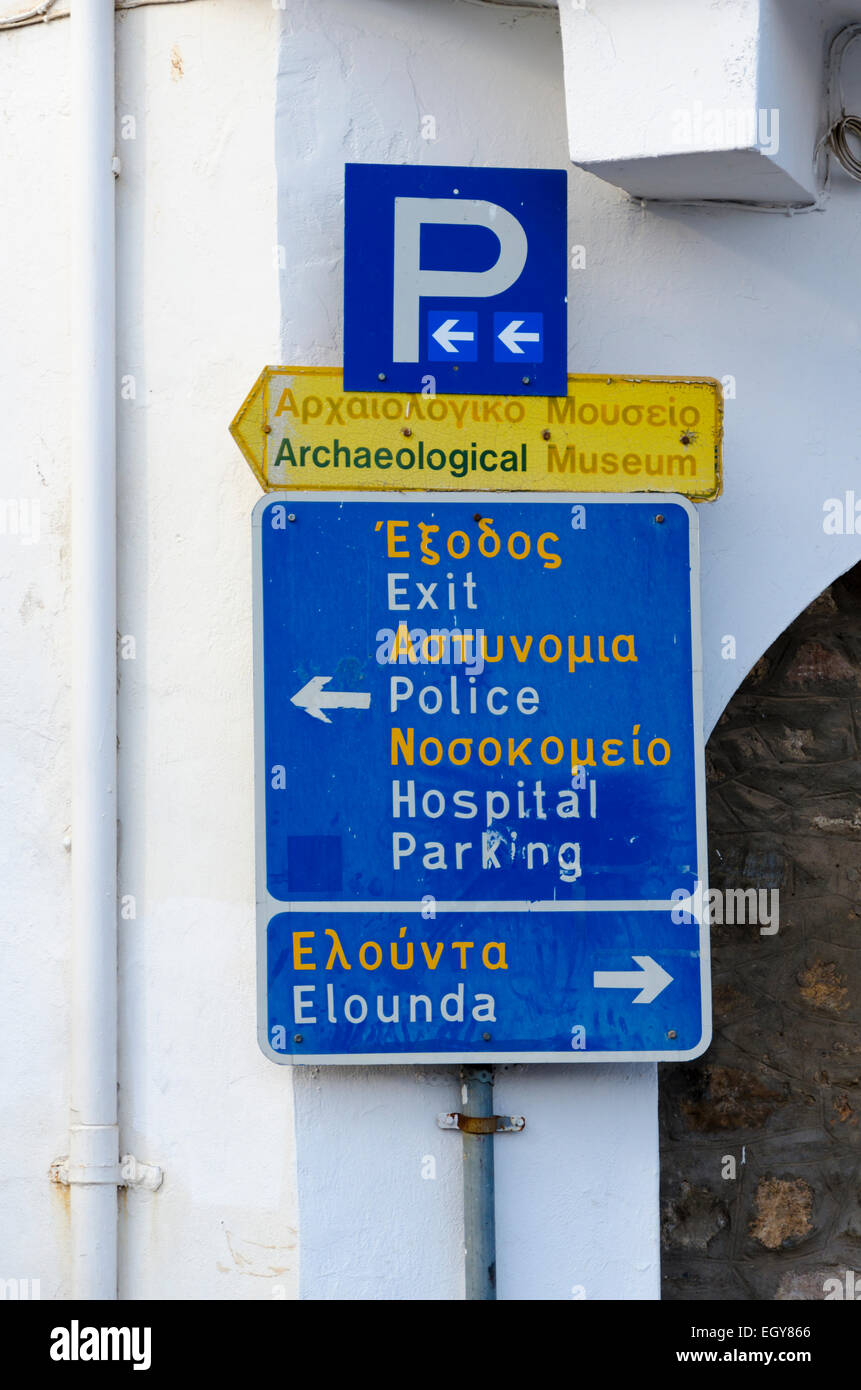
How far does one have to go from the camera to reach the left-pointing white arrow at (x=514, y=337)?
9.45 feet

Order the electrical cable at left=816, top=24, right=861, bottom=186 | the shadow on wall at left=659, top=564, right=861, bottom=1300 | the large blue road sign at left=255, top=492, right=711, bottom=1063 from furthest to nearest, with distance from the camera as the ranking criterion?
1. the shadow on wall at left=659, top=564, right=861, bottom=1300
2. the electrical cable at left=816, top=24, right=861, bottom=186
3. the large blue road sign at left=255, top=492, right=711, bottom=1063

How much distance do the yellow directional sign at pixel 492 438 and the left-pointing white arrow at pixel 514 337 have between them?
0.37ft

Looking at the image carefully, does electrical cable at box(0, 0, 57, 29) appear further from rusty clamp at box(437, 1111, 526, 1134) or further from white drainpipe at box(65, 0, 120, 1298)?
rusty clamp at box(437, 1111, 526, 1134)

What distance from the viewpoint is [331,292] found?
2934 mm

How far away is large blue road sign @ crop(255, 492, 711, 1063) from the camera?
279 cm

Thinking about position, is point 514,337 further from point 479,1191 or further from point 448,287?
point 479,1191

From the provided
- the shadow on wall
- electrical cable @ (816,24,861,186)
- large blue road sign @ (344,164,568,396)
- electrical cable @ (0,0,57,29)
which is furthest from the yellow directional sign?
the shadow on wall

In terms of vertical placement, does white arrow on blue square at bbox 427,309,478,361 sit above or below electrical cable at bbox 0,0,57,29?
below

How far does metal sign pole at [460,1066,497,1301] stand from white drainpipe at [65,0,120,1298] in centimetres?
78

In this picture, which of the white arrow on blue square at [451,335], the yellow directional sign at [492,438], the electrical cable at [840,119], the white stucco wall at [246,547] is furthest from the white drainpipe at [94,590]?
the electrical cable at [840,119]

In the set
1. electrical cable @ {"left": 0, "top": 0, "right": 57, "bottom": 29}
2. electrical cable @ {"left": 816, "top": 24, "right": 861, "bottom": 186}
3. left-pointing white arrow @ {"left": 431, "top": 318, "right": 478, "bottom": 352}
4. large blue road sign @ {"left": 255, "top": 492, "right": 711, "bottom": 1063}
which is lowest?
large blue road sign @ {"left": 255, "top": 492, "right": 711, "bottom": 1063}

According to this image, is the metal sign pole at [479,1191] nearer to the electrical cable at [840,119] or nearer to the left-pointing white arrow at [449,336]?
the left-pointing white arrow at [449,336]

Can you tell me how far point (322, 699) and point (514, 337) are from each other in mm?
917
